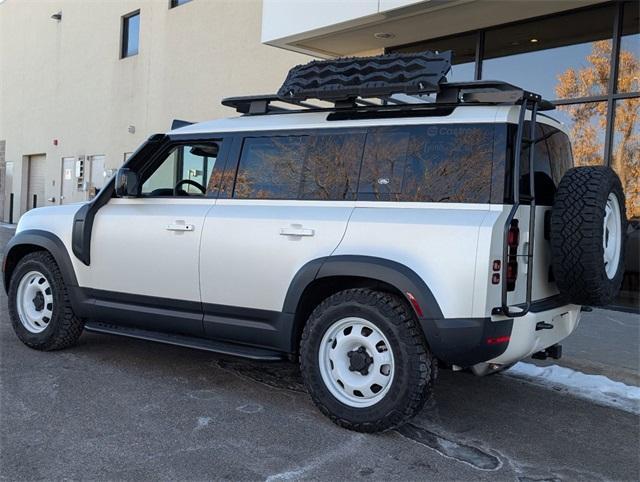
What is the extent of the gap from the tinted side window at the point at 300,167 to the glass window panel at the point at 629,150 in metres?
5.58

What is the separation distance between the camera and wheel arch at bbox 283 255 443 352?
11.9 ft

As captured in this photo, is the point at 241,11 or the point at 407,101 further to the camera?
the point at 241,11

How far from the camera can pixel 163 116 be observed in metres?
16.2

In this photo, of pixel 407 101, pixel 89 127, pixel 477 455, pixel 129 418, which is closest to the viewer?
pixel 477 455

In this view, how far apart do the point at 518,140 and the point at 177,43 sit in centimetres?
1354

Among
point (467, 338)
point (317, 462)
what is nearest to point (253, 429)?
point (317, 462)

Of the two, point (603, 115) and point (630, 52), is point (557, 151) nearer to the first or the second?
point (603, 115)

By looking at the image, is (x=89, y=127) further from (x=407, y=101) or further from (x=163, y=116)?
(x=407, y=101)

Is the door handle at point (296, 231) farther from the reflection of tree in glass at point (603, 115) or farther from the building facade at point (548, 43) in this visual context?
the reflection of tree in glass at point (603, 115)

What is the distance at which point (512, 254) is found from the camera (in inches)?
143

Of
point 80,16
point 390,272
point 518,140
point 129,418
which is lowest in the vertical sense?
point 129,418

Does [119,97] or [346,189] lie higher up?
[119,97]

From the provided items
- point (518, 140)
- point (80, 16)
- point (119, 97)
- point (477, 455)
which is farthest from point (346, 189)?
point (80, 16)

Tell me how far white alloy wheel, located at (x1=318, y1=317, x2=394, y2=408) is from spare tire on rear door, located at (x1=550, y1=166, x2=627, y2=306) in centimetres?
116
